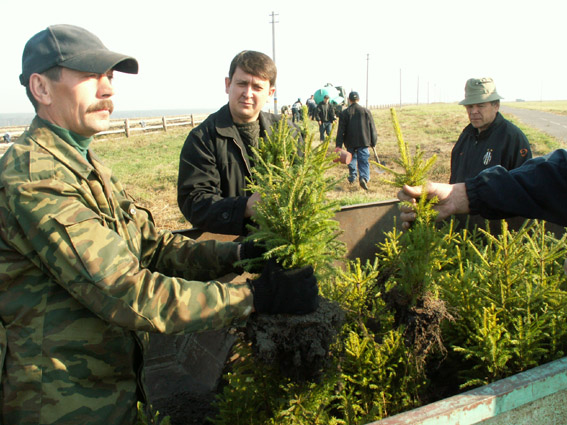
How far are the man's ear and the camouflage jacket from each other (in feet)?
0.36

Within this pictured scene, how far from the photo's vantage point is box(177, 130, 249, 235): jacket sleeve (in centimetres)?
298

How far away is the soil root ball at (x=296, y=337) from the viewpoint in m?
1.94

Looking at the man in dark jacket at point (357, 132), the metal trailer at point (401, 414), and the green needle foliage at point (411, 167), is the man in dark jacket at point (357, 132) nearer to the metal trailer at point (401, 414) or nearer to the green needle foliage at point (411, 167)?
the metal trailer at point (401, 414)

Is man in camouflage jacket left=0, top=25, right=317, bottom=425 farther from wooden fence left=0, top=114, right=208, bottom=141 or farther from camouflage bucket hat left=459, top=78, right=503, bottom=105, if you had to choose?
wooden fence left=0, top=114, right=208, bottom=141

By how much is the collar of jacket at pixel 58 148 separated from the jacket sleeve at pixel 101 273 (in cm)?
14

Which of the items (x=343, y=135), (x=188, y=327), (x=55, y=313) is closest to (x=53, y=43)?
(x=55, y=313)

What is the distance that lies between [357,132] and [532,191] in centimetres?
850

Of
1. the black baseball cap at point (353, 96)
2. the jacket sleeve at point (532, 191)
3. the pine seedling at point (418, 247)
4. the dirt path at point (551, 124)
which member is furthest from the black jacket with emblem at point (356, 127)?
the dirt path at point (551, 124)

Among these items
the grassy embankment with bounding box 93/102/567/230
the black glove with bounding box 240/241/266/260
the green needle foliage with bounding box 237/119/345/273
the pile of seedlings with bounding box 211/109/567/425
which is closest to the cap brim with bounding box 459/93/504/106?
the grassy embankment with bounding box 93/102/567/230

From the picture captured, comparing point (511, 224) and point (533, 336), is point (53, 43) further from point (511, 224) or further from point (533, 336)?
point (511, 224)

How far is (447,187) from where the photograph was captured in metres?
2.62

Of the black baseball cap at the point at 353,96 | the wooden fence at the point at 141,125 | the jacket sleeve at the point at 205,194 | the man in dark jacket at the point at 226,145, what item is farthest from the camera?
the wooden fence at the point at 141,125

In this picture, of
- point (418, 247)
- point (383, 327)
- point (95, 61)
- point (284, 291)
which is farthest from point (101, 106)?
point (383, 327)

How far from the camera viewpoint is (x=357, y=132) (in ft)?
35.3
